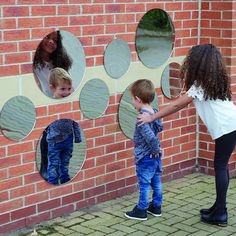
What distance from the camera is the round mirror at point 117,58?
5.88 m

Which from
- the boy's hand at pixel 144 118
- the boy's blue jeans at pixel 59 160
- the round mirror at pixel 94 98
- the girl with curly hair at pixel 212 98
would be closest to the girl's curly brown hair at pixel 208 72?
the girl with curly hair at pixel 212 98

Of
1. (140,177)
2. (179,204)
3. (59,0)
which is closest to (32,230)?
(140,177)

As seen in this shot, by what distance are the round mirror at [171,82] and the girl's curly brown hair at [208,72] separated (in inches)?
44.4

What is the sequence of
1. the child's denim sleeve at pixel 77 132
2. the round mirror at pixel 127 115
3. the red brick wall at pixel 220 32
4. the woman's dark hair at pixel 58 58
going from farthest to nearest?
the red brick wall at pixel 220 32
the round mirror at pixel 127 115
the child's denim sleeve at pixel 77 132
the woman's dark hair at pixel 58 58

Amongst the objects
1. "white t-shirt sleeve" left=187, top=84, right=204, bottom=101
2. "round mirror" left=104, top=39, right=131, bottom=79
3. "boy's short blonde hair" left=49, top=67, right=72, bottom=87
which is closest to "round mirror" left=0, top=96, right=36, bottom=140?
"boy's short blonde hair" left=49, top=67, right=72, bottom=87

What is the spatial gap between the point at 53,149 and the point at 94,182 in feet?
1.99

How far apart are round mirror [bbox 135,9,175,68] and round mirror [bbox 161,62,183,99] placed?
0.13 m

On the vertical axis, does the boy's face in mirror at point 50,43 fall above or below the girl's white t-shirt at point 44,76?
above

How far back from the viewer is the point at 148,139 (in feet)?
17.8

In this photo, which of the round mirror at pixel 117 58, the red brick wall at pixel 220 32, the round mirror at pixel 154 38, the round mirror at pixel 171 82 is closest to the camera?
the round mirror at pixel 117 58

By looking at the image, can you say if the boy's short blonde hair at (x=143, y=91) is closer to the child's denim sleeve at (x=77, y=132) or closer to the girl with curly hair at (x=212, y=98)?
the girl with curly hair at (x=212, y=98)

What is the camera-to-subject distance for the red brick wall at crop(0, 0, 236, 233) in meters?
5.16

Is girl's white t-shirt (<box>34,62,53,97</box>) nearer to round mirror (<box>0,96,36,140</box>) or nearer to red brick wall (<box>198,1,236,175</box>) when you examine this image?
round mirror (<box>0,96,36,140</box>)

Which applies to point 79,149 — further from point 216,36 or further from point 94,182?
point 216,36
